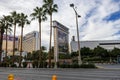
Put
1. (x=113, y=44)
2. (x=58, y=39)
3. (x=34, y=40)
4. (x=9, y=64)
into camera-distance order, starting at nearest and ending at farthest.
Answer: (x=9, y=64)
(x=58, y=39)
(x=113, y=44)
(x=34, y=40)

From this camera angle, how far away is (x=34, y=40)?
578ft

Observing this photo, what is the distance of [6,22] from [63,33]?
1674cm

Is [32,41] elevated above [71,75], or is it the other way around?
[32,41]

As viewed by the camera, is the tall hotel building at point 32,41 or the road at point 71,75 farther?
the tall hotel building at point 32,41

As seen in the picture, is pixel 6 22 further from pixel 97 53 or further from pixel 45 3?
pixel 97 53

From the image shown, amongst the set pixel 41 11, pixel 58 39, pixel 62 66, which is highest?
pixel 41 11

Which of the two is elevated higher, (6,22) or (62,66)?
(6,22)

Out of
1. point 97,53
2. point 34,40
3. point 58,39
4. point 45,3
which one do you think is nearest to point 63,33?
point 58,39

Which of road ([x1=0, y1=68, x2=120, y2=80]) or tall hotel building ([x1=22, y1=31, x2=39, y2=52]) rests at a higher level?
tall hotel building ([x1=22, y1=31, x2=39, y2=52])

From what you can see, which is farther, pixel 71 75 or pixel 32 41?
pixel 32 41

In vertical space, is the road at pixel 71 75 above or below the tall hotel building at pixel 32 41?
below

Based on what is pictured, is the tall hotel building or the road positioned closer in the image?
the road

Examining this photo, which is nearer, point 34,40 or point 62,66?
point 62,66

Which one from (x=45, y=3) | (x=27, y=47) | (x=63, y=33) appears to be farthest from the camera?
(x=27, y=47)
